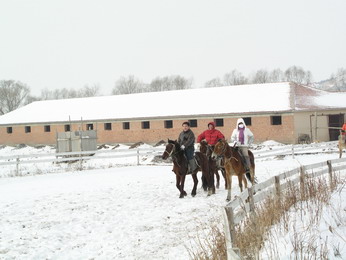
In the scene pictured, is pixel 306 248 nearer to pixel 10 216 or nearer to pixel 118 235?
pixel 118 235

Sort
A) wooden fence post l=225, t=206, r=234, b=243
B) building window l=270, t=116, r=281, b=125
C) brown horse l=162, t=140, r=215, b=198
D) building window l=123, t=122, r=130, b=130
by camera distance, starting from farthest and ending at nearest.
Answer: building window l=123, t=122, r=130, b=130 → building window l=270, t=116, r=281, b=125 → brown horse l=162, t=140, r=215, b=198 → wooden fence post l=225, t=206, r=234, b=243

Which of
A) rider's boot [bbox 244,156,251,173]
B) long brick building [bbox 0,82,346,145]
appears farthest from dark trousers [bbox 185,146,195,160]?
long brick building [bbox 0,82,346,145]

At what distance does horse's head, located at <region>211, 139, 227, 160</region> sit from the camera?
11750mm

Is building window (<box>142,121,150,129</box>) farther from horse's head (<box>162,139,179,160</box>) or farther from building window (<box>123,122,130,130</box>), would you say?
horse's head (<box>162,139,179,160</box>)

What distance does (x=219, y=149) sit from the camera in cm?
1184

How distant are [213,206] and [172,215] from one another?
4.13 feet

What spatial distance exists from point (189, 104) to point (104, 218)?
3198 centimetres

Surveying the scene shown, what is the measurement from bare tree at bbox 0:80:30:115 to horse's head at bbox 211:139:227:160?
94.9 metres

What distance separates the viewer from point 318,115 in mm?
35312

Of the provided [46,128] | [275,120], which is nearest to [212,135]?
[275,120]

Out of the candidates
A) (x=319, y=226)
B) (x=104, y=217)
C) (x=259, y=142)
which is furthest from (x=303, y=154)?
(x=319, y=226)

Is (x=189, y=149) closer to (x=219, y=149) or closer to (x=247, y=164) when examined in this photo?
(x=219, y=149)

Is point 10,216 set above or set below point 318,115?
below

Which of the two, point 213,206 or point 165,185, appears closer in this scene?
point 213,206
